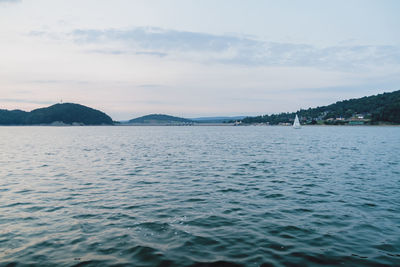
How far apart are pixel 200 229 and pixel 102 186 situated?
13500 mm

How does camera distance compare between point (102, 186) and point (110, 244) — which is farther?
point (102, 186)

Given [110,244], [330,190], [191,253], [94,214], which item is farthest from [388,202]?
[94,214]

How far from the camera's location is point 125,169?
33.0 metres

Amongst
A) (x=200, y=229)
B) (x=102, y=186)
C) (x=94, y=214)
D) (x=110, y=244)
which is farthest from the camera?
(x=102, y=186)

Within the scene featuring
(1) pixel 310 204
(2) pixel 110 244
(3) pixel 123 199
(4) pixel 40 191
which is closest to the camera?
(2) pixel 110 244

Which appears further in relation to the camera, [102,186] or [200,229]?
[102,186]

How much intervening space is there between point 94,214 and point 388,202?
781 inches

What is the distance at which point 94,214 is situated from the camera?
51.9 ft

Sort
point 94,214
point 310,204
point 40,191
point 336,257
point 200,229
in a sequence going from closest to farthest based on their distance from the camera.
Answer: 1. point 336,257
2. point 200,229
3. point 94,214
4. point 310,204
5. point 40,191

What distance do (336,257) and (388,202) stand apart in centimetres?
1069

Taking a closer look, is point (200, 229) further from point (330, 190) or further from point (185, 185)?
point (330, 190)

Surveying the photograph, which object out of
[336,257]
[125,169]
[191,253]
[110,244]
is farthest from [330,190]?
[125,169]

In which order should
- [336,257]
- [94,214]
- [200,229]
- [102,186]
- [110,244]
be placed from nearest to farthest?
[336,257] < [110,244] < [200,229] < [94,214] < [102,186]

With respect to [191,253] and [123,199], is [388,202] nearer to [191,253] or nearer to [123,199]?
[191,253]
